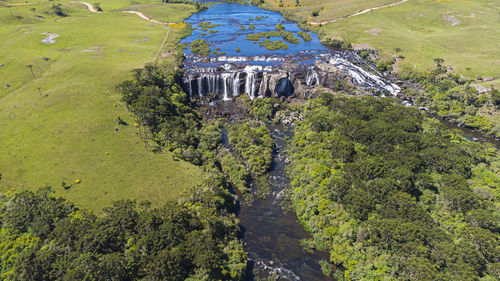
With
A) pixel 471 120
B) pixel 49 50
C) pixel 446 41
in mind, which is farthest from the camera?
pixel 446 41

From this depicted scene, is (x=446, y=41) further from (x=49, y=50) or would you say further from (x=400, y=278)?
(x=49, y=50)

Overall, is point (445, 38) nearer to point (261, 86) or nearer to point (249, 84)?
point (261, 86)

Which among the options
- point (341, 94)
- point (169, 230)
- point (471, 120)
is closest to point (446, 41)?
point (471, 120)

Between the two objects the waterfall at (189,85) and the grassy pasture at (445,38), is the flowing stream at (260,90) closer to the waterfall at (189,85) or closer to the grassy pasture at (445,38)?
the waterfall at (189,85)

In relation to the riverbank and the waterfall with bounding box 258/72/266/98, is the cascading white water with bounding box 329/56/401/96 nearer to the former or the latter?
the riverbank

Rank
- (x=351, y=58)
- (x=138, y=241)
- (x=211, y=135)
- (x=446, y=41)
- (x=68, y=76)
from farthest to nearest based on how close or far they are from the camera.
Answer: (x=446, y=41) < (x=351, y=58) < (x=68, y=76) < (x=211, y=135) < (x=138, y=241)

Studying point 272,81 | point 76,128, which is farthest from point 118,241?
point 272,81

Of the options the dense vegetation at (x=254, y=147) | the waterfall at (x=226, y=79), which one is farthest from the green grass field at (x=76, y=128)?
the waterfall at (x=226, y=79)
